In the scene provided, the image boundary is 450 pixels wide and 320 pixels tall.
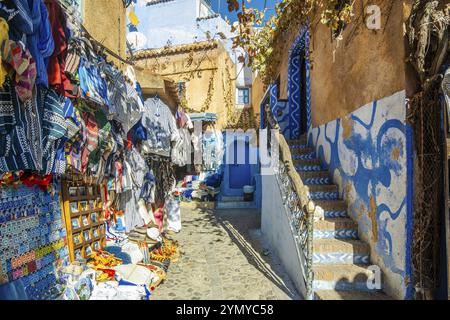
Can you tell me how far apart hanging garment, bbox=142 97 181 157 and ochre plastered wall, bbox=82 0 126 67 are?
4.05 ft

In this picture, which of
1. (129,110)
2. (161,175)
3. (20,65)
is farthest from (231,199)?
(20,65)

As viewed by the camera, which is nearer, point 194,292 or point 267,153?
point 194,292

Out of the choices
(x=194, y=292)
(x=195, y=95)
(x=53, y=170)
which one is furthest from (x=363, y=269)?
(x=195, y=95)

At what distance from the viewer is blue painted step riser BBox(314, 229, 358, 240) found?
16.2ft

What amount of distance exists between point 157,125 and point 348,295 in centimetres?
561

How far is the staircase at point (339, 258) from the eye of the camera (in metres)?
4.13

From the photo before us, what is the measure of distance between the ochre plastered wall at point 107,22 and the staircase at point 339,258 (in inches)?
214

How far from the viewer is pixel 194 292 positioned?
4.54m

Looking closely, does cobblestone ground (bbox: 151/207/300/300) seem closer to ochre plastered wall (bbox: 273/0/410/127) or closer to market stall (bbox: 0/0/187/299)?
market stall (bbox: 0/0/187/299)

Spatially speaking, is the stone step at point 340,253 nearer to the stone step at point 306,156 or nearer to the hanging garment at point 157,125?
the stone step at point 306,156

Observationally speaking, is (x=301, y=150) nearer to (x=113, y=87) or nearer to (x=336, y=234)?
(x=336, y=234)

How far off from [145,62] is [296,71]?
10334 mm

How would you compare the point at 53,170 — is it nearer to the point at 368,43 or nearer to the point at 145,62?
the point at 368,43

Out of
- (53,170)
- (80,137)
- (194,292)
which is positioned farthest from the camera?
(194,292)
